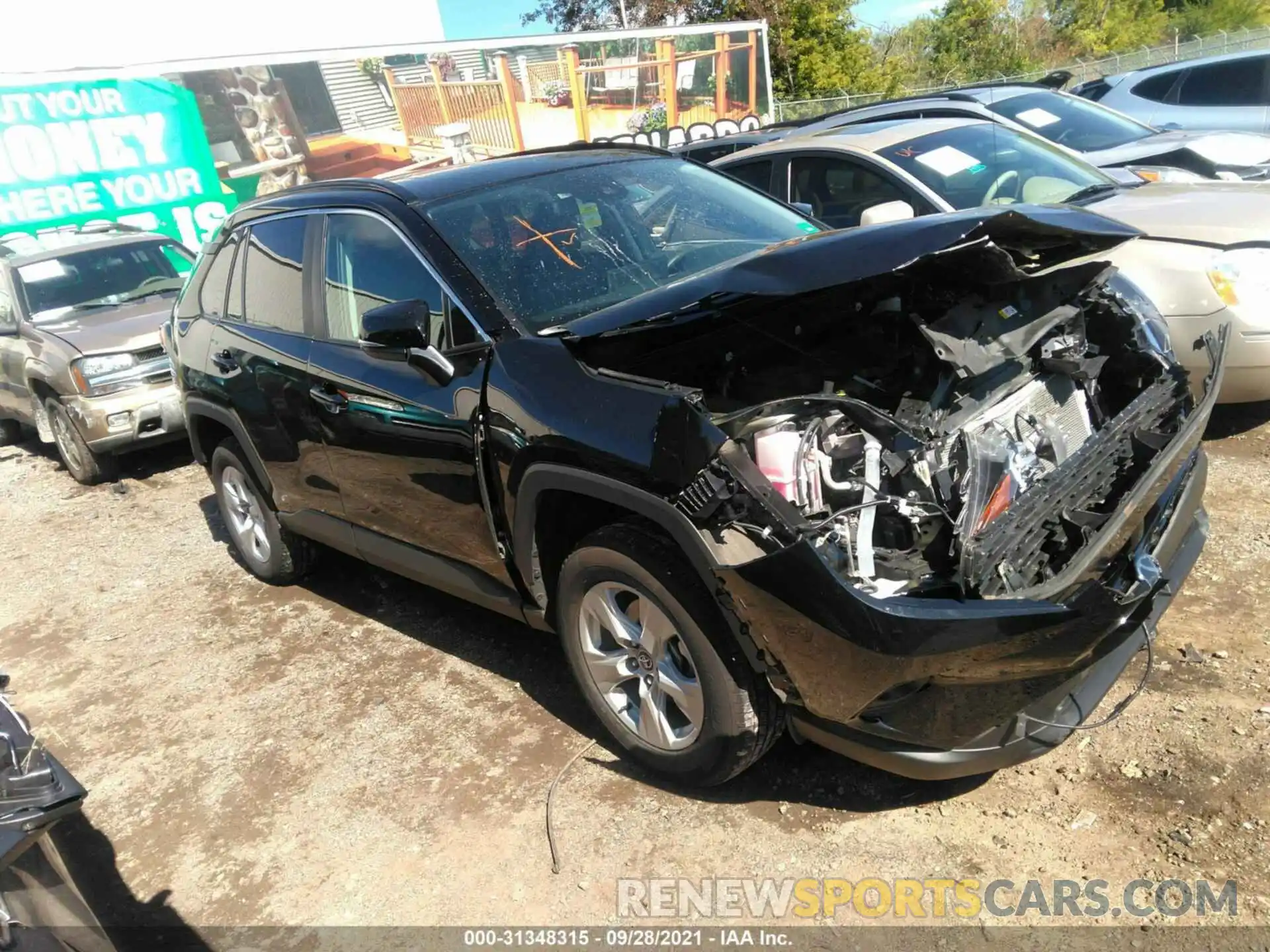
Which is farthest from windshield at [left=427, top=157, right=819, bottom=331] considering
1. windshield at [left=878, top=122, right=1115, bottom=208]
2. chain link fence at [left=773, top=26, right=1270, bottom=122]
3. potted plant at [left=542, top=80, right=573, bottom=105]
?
chain link fence at [left=773, top=26, right=1270, bottom=122]

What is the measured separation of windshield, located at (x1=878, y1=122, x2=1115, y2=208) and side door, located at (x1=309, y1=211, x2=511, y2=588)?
3668 millimetres

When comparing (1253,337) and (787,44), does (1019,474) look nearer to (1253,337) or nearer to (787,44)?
(1253,337)

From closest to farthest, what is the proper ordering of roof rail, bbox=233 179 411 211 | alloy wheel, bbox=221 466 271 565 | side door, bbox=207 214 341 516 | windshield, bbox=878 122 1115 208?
roof rail, bbox=233 179 411 211, side door, bbox=207 214 341 516, alloy wheel, bbox=221 466 271 565, windshield, bbox=878 122 1115 208

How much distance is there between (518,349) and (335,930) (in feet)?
6.07

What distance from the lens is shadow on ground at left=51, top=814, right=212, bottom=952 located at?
3008 mm

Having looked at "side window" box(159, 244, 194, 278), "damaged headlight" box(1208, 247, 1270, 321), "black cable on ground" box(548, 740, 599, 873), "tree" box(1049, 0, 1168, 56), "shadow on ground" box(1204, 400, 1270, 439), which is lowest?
"tree" box(1049, 0, 1168, 56)

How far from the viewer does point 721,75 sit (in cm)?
1998

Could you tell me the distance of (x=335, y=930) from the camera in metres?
2.89

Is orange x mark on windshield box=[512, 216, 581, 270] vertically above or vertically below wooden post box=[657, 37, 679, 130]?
above

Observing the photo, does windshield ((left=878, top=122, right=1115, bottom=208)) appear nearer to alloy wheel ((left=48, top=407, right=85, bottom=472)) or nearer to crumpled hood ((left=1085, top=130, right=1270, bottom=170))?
crumpled hood ((left=1085, top=130, right=1270, bottom=170))

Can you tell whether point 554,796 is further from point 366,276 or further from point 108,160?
point 108,160

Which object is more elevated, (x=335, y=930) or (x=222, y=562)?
(x=335, y=930)

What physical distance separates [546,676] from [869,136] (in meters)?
4.41

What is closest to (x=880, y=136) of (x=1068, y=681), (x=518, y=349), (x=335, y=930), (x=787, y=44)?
(x=518, y=349)
